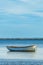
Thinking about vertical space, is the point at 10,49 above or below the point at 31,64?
above

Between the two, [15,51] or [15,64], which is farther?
[15,51]

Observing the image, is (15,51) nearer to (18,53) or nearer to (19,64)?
(18,53)

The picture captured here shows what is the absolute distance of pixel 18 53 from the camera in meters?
37.9

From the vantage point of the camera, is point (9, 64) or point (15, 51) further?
point (15, 51)

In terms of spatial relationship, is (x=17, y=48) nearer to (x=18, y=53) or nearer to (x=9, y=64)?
(x=18, y=53)

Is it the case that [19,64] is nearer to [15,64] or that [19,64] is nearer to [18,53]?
[15,64]

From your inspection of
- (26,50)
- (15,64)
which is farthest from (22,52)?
(15,64)

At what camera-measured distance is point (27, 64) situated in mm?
22188

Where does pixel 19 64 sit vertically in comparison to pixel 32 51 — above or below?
below

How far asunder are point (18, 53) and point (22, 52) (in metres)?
0.82

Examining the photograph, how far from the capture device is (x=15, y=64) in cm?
2222

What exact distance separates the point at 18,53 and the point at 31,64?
51.9 feet

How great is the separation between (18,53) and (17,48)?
0.64 m

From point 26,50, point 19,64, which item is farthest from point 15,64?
point 26,50
